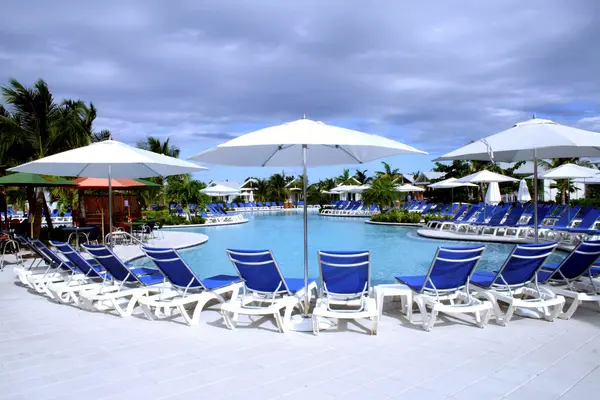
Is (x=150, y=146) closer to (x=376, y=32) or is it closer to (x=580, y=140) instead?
(x=376, y=32)

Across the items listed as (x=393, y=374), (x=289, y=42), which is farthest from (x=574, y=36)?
(x=393, y=374)

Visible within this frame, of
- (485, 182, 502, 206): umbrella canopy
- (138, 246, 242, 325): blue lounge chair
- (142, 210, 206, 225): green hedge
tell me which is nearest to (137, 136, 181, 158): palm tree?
(142, 210, 206, 225): green hedge

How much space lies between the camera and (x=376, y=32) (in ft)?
32.4

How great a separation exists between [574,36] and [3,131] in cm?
1475

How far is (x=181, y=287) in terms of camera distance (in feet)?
16.7

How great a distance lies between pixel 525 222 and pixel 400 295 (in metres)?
12.3

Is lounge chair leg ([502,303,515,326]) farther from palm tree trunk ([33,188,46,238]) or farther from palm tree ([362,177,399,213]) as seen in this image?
palm tree ([362,177,399,213])

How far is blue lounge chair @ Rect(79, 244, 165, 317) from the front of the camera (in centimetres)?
516

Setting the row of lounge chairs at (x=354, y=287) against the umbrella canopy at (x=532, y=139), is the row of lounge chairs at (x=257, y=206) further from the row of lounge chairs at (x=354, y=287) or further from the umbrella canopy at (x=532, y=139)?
the row of lounge chairs at (x=354, y=287)

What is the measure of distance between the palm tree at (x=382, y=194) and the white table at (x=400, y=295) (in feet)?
63.7

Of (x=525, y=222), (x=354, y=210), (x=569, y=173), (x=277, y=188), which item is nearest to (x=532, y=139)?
(x=525, y=222)

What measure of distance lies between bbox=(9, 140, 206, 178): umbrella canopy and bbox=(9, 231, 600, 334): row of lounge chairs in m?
1.37

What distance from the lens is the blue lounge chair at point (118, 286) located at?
5.16 m

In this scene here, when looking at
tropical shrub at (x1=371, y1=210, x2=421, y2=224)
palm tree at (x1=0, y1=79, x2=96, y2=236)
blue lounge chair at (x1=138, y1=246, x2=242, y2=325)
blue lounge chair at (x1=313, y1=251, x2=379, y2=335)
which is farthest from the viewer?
tropical shrub at (x1=371, y1=210, x2=421, y2=224)
